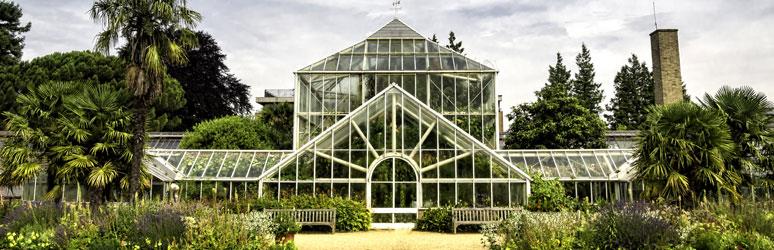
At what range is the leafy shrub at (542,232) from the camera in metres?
8.52

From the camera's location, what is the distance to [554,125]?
24.2 meters

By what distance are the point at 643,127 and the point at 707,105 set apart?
163 centimetres

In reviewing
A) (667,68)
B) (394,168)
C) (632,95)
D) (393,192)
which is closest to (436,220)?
(393,192)

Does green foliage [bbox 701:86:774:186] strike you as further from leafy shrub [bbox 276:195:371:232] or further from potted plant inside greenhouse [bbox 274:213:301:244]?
potted plant inside greenhouse [bbox 274:213:301:244]

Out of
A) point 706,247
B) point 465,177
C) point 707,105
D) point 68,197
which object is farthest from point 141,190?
point 707,105

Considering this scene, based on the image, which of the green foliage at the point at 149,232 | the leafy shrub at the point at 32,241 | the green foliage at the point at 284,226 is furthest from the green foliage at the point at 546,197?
the leafy shrub at the point at 32,241

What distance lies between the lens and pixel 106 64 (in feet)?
106

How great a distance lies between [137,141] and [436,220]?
7.55 m

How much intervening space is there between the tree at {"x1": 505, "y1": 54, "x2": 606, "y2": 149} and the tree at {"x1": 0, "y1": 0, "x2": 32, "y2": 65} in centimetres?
2765

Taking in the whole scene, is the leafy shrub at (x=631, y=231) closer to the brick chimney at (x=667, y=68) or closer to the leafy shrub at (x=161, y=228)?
the leafy shrub at (x=161, y=228)

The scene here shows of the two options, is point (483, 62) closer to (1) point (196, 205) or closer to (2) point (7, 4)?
(1) point (196, 205)

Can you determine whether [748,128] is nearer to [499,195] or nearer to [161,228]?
[499,195]

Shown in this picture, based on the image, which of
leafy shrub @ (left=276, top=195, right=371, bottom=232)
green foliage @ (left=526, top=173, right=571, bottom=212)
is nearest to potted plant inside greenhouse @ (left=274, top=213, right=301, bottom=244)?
leafy shrub @ (left=276, top=195, right=371, bottom=232)

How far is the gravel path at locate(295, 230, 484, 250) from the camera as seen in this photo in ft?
40.9
